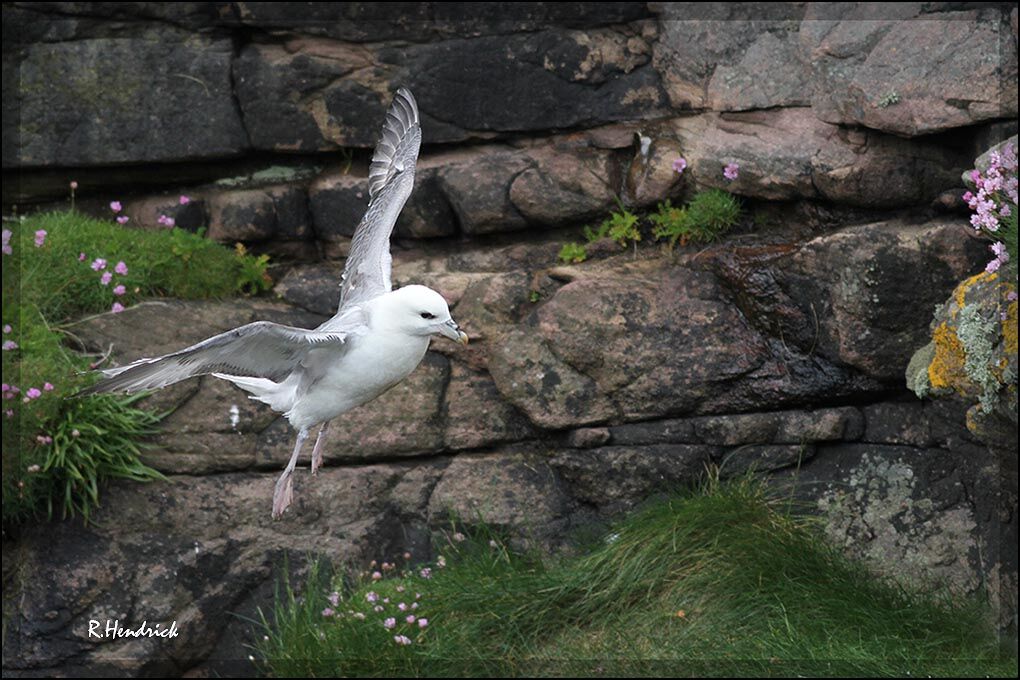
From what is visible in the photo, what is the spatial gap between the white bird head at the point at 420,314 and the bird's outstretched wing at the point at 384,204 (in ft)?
1.35

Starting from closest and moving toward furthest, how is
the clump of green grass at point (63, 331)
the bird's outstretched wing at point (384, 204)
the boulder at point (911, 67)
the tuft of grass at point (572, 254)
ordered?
the bird's outstretched wing at point (384, 204), the boulder at point (911, 67), the clump of green grass at point (63, 331), the tuft of grass at point (572, 254)

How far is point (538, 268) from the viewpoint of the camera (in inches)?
230

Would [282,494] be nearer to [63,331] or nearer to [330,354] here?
[330,354]

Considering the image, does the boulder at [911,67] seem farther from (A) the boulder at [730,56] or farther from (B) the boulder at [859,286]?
(B) the boulder at [859,286]

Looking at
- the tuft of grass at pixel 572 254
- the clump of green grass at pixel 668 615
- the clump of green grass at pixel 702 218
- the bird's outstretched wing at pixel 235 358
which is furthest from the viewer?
the tuft of grass at pixel 572 254

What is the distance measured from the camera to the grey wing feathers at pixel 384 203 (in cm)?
466

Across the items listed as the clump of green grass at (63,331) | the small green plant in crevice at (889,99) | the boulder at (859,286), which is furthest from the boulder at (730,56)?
the clump of green grass at (63,331)

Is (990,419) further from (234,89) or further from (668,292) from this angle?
(234,89)

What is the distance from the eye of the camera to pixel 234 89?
20.3ft

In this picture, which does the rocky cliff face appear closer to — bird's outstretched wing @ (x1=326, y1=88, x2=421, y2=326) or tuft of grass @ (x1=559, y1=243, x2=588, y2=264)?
tuft of grass @ (x1=559, y1=243, x2=588, y2=264)

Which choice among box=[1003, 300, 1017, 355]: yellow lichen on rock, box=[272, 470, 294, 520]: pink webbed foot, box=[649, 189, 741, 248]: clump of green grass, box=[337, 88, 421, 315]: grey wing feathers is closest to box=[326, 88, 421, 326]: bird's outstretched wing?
box=[337, 88, 421, 315]: grey wing feathers

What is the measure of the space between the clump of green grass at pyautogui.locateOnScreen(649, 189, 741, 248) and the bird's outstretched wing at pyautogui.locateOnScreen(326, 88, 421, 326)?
1.25 metres

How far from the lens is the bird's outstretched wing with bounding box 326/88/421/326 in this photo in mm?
4656

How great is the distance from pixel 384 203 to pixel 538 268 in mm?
1153
